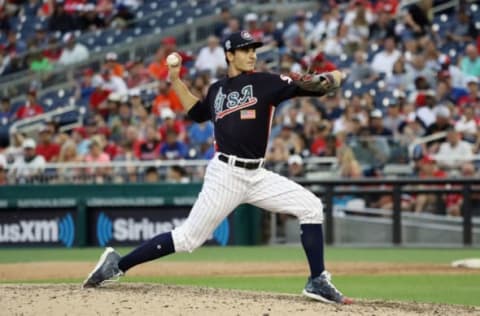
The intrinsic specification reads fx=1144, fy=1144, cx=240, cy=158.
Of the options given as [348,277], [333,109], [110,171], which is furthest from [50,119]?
[348,277]

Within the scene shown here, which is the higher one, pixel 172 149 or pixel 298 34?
pixel 298 34

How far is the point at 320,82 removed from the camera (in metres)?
7.65

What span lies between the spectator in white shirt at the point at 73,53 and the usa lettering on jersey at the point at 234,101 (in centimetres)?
1368

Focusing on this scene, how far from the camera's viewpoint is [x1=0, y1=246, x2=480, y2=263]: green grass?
1313 centimetres

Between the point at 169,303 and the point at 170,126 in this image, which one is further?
the point at 170,126

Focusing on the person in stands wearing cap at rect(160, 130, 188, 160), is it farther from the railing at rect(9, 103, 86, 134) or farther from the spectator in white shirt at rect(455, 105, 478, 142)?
the spectator in white shirt at rect(455, 105, 478, 142)

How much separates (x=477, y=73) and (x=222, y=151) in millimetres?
9585

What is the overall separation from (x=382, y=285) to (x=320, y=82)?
→ 2980 millimetres

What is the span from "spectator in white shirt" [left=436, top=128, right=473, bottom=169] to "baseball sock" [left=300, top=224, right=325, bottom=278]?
7151mm

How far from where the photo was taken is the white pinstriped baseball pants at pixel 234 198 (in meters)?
7.89

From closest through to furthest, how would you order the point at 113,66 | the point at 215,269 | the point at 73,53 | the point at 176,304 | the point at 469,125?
the point at 176,304 → the point at 215,269 → the point at 469,125 → the point at 113,66 → the point at 73,53

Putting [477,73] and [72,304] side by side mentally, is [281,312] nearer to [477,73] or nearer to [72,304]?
[72,304]

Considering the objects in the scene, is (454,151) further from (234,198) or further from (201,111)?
(234,198)

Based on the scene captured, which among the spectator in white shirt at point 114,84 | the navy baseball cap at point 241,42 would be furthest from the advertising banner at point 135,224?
the navy baseball cap at point 241,42
